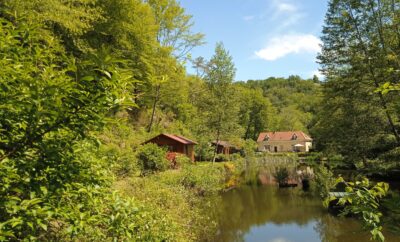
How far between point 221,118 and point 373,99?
62.2 ft

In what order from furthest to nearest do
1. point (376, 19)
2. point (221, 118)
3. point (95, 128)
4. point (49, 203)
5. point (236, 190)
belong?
point (221, 118)
point (236, 190)
point (376, 19)
point (95, 128)
point (49, 203)

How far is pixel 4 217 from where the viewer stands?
2.18 meters

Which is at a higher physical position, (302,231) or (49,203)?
(49,203)

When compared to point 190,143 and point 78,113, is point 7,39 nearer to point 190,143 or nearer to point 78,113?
point 78,113

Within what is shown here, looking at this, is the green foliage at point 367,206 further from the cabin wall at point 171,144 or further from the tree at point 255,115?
the tree at point 255,115

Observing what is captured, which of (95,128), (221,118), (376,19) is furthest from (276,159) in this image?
(95,128)

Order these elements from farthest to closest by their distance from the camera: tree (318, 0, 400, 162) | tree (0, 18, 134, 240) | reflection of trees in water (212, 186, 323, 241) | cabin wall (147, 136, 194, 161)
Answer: cabin wall (147, 136, 194, 161), tree (318, 0, 400, 162), reflection of trees in water (212, 186, 323, 241), tree (0, 18, 134, 240)

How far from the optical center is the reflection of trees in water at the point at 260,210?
46.3 ft

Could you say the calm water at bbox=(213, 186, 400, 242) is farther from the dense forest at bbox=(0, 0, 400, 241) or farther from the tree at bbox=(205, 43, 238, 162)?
the tree at bbox=(205, 43, 238, 162)

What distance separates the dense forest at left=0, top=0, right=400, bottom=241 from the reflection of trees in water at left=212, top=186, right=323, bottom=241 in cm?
150

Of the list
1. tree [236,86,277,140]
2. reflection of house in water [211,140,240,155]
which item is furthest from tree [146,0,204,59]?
tree [236,86,277,140]

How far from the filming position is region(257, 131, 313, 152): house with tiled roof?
229ft

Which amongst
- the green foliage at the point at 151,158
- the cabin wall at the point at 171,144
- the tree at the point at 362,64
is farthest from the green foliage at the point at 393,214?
the cabin wall at the point at 171,144

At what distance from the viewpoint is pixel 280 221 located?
604 inches
